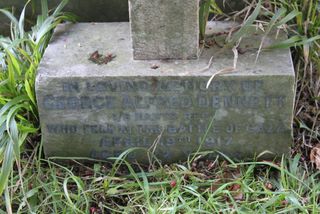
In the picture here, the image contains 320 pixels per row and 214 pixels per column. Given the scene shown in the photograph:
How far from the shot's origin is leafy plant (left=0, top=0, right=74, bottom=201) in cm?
222

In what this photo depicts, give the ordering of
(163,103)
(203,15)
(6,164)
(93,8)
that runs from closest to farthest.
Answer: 1. (6,164)
2. (163,103)
3. (203,15)
4. (93,8)

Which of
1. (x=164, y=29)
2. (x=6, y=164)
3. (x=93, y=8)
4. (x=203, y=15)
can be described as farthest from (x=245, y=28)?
(x=6, y=164)

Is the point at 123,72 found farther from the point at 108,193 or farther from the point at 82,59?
the point at 108,193

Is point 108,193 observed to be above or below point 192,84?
below

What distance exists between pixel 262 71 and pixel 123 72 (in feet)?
1.67

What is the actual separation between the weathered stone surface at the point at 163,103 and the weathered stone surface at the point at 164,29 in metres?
0.04

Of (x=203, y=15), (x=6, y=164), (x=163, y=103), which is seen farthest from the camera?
(x=203, y=15)

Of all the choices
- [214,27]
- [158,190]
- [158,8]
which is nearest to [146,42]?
[158,8]

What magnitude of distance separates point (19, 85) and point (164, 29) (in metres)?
0.65

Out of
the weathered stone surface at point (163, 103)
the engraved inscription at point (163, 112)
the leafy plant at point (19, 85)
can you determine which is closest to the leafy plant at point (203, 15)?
the weathered stone surface at point (163, 103)

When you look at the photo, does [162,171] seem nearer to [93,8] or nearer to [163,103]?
[163,103]

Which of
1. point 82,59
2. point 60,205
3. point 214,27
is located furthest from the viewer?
point 214,27

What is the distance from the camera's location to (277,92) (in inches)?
88.0

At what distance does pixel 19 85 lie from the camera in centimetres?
247
